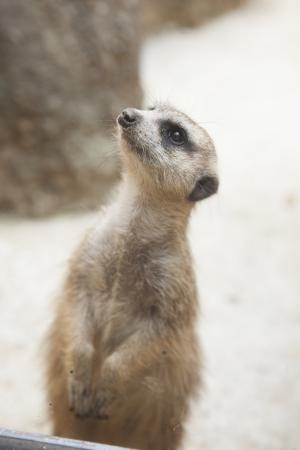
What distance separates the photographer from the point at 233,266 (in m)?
3.50

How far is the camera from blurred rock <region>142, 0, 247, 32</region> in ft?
21.0

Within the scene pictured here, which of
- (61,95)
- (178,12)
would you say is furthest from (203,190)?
(178,12)

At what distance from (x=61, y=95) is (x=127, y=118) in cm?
A: 193

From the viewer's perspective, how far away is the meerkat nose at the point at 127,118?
1779 mm

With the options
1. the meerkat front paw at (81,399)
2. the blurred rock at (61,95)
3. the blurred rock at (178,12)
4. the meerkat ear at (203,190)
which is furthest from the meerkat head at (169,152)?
the blurred rock at (178,12)

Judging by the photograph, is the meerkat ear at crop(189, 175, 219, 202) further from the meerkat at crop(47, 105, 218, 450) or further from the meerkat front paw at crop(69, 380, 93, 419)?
the meerkat front paw at crop(69, 380, 93, 419)

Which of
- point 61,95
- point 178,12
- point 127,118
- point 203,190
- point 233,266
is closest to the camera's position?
point 127,118

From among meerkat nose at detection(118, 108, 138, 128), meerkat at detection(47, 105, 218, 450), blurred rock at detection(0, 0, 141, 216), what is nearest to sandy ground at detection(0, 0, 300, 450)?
blurred rock at detection(0, 0, 141, 216)

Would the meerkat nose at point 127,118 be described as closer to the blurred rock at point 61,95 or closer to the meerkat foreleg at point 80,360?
the meerkat foreleg at point 80,360

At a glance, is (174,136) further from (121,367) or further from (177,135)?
(121,367)

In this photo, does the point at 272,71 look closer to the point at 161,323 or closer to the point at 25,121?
the point at 25,121

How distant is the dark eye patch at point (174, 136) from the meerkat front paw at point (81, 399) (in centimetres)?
67

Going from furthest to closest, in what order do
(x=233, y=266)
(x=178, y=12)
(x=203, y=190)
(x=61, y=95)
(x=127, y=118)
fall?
(x=178, y=12) < (x=61, y=95) < (x=233, y=266) < (x=203, y=190) < (x=127, y=118)

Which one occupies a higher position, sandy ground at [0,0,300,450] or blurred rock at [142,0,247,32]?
blurred rock at [142,0,247,32]
